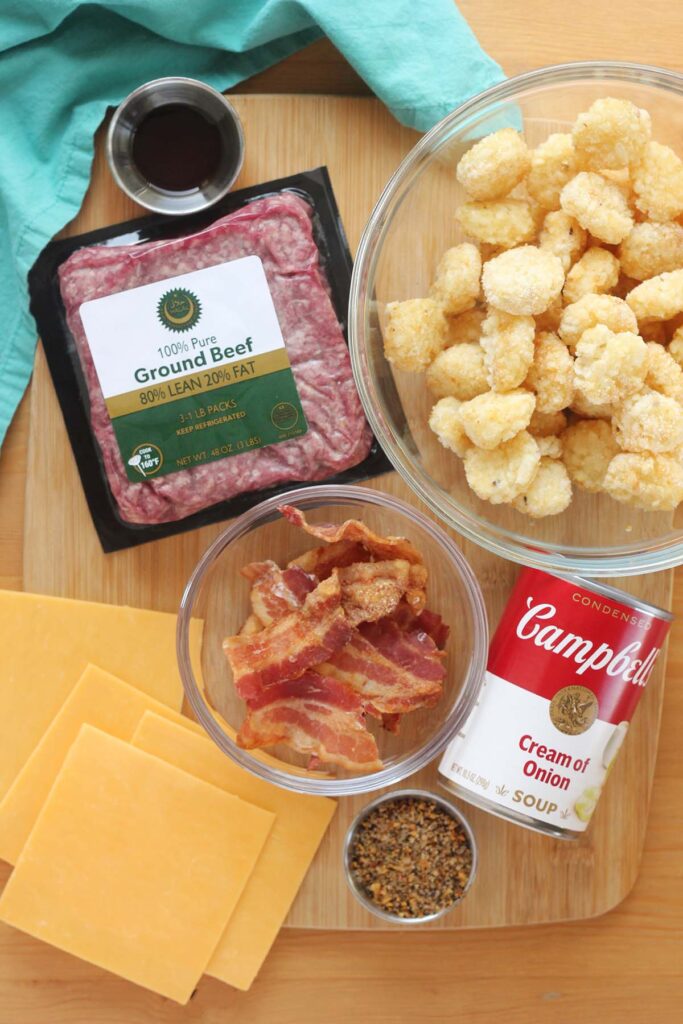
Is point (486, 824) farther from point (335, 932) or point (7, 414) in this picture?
point (7, 414)

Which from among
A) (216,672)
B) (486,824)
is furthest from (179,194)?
(486,824)

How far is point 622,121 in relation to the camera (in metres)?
1.03

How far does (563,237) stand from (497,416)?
25 centimetres

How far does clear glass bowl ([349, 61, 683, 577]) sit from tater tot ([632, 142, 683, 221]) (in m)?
0.18

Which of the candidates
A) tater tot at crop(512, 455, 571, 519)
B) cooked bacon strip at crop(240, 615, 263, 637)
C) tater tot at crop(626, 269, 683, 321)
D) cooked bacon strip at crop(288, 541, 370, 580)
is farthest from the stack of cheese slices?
→ tater tot at crop(626, 269, 683, 321)

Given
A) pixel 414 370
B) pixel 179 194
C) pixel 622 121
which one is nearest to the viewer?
pixel 622 121

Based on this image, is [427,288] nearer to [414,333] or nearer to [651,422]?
[414,333]

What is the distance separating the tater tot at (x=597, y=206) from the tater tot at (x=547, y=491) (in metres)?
0.29

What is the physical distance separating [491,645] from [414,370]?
15.7 inches

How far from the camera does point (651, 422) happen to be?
102 centimetres

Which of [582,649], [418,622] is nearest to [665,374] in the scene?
[582,649]

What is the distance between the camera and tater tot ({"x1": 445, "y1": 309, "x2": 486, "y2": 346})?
117cm

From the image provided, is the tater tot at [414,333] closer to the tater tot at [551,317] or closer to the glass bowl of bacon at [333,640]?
the tater tot at [551,317]

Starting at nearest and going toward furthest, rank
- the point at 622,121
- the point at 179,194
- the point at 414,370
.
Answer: the point at 622,121 < the point at 414,370 < the point at 179,194
